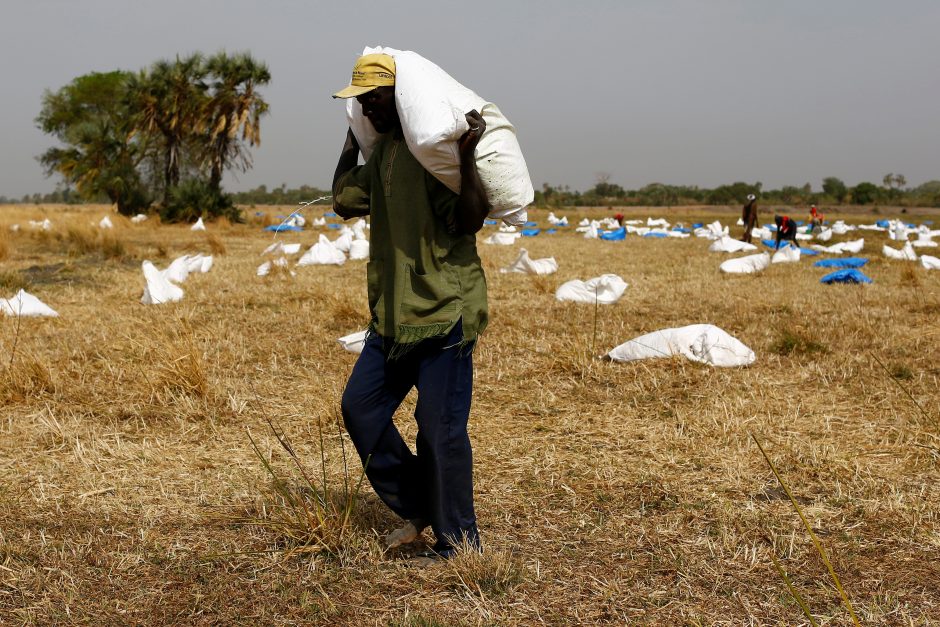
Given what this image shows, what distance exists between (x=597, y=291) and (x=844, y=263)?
5.22 m

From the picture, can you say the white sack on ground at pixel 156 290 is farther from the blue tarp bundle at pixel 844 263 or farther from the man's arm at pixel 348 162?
the blue tarp bundle at pixel 844 263

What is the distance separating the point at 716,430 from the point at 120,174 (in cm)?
2240

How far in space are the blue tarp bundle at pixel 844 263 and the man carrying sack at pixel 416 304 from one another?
922 cm

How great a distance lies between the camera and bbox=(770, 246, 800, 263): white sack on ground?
426 inches

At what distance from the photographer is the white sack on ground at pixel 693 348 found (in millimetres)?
4781

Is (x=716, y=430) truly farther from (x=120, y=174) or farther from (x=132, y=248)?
(x=120, y=174)

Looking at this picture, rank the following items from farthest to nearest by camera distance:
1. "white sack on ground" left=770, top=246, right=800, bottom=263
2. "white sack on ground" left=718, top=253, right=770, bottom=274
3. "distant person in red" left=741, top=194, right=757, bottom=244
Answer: "distant person in red" left=741, top=194, right=757, bottom=244, "white sack on ground" left=770, top=246, right=800, bottom=263, "white sack on ground" left=718, top=253, right=770, bottom=274

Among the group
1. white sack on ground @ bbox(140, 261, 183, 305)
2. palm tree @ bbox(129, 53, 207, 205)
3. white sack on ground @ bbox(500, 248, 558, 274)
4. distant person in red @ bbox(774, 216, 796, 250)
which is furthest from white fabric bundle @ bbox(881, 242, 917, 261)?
palm tree @ bbox(129, 53, 207, 205)

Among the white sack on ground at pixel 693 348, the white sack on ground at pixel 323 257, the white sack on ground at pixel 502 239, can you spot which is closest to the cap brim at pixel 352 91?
the white sack on ground at pixel 693 348

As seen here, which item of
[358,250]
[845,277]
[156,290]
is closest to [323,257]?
[358,250]

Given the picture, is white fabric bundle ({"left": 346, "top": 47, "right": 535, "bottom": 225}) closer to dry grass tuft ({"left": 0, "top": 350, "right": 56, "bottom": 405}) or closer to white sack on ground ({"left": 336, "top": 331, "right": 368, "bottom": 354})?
dry grass tuft ({"left": 0, "top": 350, "right": 56, "bottom": 405})

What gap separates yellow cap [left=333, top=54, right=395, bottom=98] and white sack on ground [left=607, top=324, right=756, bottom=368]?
3.09 meters

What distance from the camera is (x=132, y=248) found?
1122 centimetres

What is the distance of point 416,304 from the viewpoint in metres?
2.20
